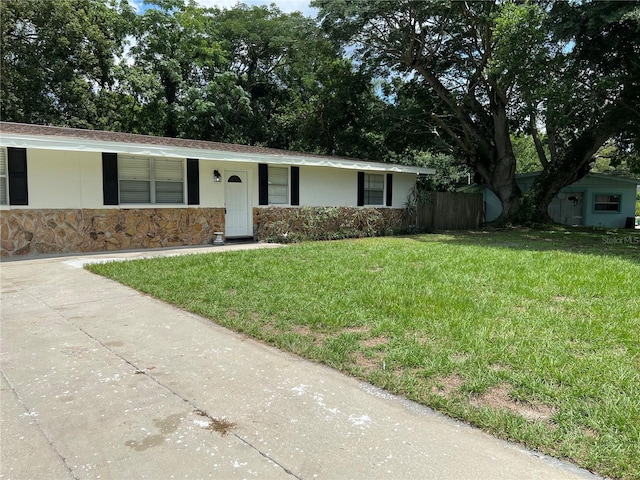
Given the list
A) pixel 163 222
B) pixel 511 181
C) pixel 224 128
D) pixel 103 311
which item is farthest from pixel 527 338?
pixel 224 128

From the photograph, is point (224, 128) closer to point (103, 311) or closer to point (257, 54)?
point (257, 54)

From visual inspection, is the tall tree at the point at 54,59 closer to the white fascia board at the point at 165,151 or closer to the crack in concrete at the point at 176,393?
the white fascia board at the point at 165,151

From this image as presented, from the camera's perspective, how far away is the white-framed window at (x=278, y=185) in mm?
13602

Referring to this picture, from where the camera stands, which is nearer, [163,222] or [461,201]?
[163,222]

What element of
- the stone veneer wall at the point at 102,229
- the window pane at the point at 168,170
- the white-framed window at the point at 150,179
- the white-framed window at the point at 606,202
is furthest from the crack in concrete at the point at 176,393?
the white-framed window at the point at 606,202

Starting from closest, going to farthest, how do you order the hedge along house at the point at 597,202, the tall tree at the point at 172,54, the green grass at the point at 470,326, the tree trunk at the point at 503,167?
1. the green grass at the point at 470,326
2. the tree trunk at the point at 503,167
3. the tall tree at the point at 172,54
4. the hedge along house at the point at 597,202

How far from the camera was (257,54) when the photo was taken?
27.2 m

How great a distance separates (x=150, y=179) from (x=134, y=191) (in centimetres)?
52

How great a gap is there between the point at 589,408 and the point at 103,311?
522cm

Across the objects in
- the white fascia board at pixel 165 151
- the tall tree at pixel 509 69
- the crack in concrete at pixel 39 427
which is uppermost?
the tall tree at pixel 509 69

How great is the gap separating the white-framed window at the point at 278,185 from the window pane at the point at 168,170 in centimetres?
290

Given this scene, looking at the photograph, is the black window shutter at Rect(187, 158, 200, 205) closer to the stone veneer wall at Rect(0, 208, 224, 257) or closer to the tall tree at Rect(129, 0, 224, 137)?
the stone veneer wall at Rect(0, 208, 224, 257)

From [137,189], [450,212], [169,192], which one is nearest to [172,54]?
[169,192]

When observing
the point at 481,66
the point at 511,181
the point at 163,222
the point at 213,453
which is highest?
the point at 481,66
